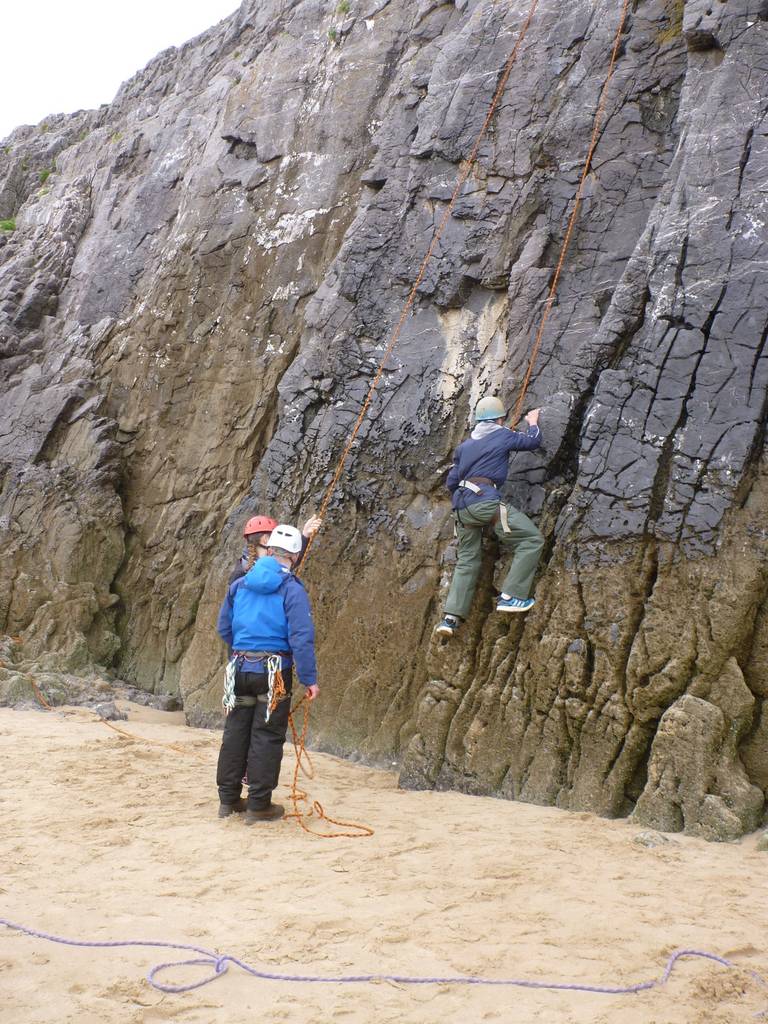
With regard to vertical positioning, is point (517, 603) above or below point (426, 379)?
below

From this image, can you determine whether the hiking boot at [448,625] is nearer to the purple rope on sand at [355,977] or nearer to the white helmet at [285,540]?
the white helmet at [285,540]

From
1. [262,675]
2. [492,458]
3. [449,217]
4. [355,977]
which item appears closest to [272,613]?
[262,675]

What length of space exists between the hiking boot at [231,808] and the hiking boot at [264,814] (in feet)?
0.56

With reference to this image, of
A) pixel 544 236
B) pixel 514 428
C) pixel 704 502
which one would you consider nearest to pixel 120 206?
pixel 544 236

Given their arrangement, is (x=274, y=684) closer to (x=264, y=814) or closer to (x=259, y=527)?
(x=264, y=814)

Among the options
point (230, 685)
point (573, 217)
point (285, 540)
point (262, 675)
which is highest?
point (573, 217)

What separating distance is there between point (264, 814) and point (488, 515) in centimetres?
316

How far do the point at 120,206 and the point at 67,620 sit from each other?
27.8 ft

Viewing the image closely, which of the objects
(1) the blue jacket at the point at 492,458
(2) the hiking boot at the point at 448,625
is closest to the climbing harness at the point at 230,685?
(2) the hiking boot at the point at 448,625

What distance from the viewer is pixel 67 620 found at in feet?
42.3

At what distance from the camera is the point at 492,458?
309 inches

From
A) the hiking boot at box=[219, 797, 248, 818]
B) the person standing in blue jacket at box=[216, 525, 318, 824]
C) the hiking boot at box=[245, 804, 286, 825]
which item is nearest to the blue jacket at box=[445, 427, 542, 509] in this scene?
the person standing in blue jacket at box=[216, 525, 318, 824]

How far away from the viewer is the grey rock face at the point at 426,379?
6984 mm

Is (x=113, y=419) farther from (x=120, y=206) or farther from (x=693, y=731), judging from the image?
(x=693, y=731)
